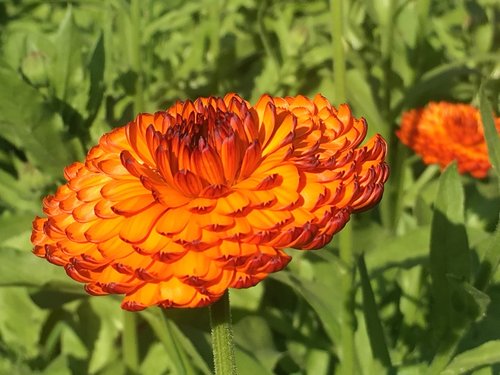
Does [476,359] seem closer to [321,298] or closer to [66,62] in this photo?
[321,298]

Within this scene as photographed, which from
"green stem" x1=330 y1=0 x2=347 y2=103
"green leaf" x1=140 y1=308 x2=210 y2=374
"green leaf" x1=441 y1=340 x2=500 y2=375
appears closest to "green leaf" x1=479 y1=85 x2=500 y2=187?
"green leaf" x1=441 y1=340 x2=500 y2=375

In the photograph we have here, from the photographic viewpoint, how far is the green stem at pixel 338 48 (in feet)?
4.57

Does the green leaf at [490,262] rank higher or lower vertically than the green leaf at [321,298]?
higher

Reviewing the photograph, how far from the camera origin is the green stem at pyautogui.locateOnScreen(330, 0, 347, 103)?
139 cm

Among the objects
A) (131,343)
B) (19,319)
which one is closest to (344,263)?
(131,343)

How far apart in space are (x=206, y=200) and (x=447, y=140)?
106cm

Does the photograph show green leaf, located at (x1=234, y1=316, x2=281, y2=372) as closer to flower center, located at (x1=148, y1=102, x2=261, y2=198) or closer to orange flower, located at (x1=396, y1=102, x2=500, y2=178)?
orange flower, located at (x1=396, y1=102, x2=500, y2=178)

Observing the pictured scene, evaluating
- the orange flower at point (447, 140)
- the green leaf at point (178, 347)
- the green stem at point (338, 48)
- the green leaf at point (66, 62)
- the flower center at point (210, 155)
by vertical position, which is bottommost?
the green leaf at point (178, 347)

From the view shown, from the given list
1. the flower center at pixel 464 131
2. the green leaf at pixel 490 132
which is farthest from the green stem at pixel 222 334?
the flower center at pixel 464 131

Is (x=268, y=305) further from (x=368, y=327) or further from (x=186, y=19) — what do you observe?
(x=186, y=19)

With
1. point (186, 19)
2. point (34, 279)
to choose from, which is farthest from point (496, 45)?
point (34, 279)

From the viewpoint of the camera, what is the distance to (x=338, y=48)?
1423 millimetres

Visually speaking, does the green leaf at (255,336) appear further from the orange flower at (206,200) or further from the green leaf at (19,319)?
the orange flower at (206,200)

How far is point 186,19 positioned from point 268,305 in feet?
3.13
